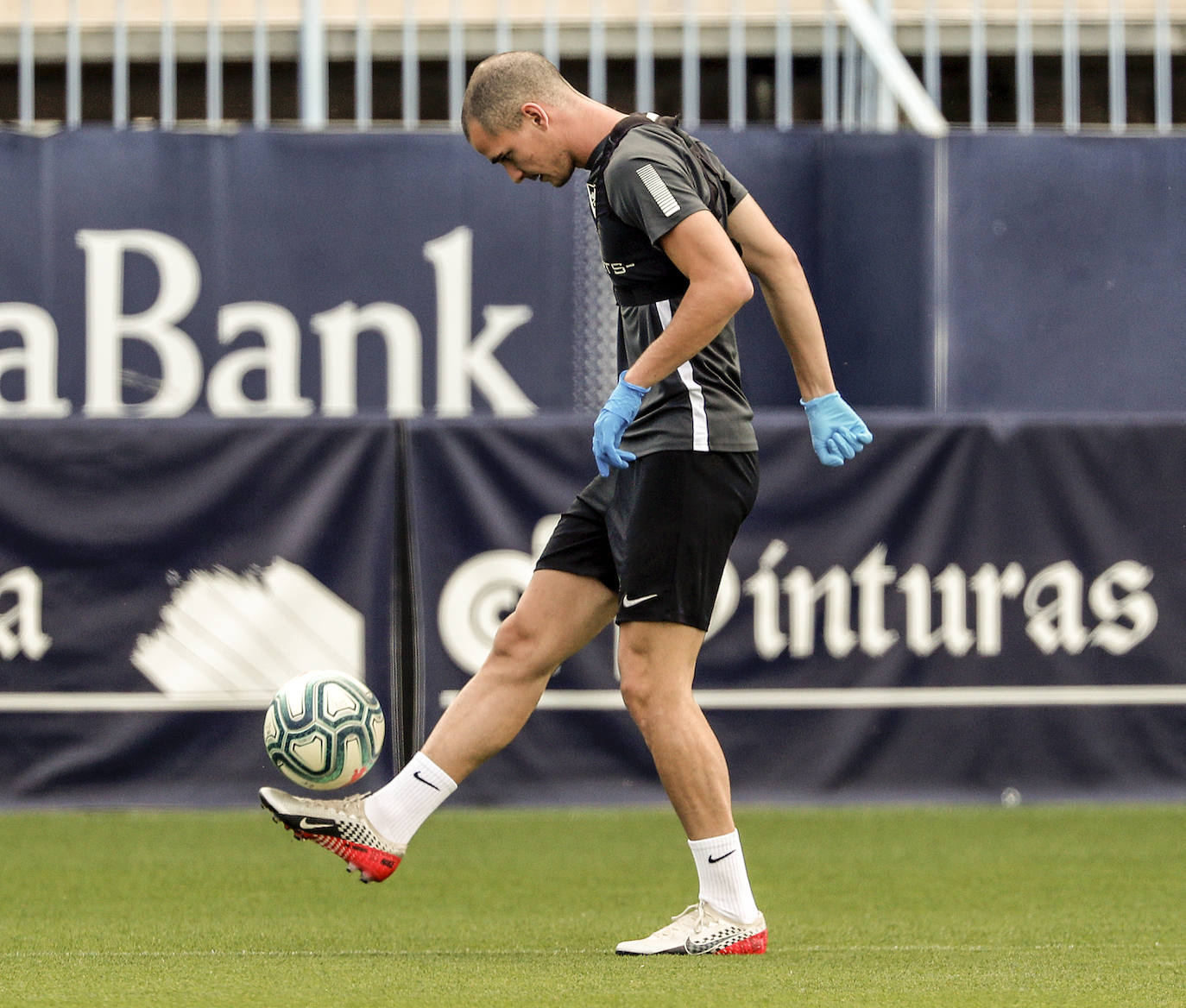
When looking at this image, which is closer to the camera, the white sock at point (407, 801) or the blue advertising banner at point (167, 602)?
the white sock at point (407, 801)

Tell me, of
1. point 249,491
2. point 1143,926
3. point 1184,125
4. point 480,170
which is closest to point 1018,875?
point 1143,926

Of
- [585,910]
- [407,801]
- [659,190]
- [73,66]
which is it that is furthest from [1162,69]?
[407,801]

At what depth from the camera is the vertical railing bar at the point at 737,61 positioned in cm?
946

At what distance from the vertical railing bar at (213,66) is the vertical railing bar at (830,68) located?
9.16 ft

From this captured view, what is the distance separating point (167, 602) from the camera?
24.3ft

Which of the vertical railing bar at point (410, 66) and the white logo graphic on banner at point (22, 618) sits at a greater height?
the vertical railing bar at point (410, 66)

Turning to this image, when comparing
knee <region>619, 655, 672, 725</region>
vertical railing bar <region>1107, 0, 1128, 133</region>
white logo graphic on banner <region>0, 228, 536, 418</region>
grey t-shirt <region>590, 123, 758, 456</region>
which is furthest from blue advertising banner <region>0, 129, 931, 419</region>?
knee <region>619, 655, 672, 725</region>

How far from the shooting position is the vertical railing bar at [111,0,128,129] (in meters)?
9.34

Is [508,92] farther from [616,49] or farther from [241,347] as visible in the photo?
[616,49]

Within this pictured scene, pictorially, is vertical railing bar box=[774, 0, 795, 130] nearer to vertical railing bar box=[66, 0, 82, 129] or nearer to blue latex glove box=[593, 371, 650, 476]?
vertical railing bar box=[66, 0, 82, 129]

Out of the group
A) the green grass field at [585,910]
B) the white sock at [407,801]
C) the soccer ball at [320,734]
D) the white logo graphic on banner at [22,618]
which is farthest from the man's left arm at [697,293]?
the white logo graphic on banner at [22,618]

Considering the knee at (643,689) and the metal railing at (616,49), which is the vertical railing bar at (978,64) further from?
the knee at (643,689)

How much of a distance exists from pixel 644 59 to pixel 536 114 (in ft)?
17.7

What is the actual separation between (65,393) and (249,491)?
187cm
